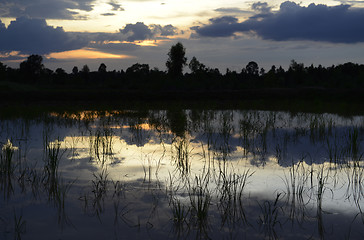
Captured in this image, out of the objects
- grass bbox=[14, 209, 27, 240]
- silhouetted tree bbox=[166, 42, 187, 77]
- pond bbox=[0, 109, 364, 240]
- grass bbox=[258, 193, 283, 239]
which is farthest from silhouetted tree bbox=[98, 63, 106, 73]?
grass bbox=[258, 193, 283, 239]

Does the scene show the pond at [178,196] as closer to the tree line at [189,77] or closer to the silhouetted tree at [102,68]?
the tree line at [189,77]

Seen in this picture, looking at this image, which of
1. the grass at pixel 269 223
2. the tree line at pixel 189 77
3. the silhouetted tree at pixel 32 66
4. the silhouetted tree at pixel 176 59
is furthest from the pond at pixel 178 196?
the silhouetted tree at pixel 32 66

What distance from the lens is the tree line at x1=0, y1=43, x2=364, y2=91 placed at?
3934 centimetres

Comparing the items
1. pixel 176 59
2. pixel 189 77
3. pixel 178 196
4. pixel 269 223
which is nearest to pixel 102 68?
pixel 176 59

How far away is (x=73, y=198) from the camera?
5266mm

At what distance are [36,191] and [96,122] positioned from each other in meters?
10.1

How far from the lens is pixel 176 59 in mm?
68562

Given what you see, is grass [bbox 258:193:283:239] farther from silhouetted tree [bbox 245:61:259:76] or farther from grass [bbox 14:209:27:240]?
silhouetted tree [bbox 245:61:259:76]

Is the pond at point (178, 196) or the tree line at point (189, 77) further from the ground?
the tree line at point (189, 77)

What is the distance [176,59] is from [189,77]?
57.2 feet

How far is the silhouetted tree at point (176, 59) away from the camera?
68.2m

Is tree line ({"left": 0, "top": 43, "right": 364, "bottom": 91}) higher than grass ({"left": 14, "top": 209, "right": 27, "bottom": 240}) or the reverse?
higher

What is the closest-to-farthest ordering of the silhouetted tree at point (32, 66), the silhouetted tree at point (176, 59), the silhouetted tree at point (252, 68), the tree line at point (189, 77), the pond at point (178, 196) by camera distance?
the pond at point (178, 196) < the tree line at point (189, 77) < the silhouetted tree at point (176, 59) < the silhouetted tree at point (32, 66) < the silhouetted tree at point (252, 68)

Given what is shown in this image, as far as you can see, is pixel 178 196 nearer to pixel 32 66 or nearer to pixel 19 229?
pixel 19 229
